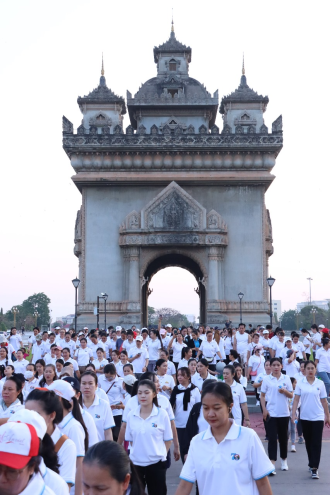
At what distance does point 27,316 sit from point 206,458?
112m

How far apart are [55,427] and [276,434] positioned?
652cm

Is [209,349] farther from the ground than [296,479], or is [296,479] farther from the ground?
[209,349]

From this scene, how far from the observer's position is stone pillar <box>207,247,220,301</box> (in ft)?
114

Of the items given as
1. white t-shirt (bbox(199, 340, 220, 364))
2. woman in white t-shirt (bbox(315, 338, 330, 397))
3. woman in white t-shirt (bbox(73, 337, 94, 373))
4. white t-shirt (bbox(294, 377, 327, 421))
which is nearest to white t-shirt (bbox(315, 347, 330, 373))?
woman in white t-shirt (bbox(315, 338, 330, 397))

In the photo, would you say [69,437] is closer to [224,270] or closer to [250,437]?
[250,437]

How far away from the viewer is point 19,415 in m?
4.14

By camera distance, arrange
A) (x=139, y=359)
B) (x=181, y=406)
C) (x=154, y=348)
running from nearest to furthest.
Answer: (x=181, y=406) → (x=139, y=359) → (x=154, y=348)

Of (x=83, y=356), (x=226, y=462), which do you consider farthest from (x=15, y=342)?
(x=226, y=462)

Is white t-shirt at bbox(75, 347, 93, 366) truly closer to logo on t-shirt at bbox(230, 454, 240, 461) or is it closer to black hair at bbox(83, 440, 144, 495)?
logo on t-shirt at bbox(230, 454, 240, 461)

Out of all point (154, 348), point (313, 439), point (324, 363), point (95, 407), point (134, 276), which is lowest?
point (313, 439)

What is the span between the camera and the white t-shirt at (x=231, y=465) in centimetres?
503

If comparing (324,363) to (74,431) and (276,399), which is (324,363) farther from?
(74,431)

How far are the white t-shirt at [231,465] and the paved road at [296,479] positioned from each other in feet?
17.8

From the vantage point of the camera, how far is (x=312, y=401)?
11.2m
